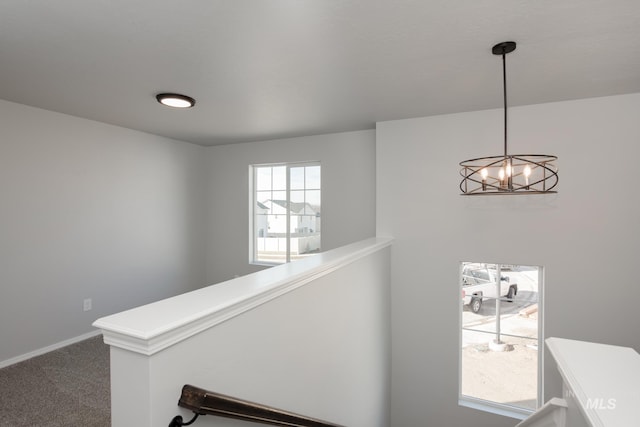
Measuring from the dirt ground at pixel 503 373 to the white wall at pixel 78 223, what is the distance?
3.93 meters

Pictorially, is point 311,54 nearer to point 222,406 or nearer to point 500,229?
point 222,406

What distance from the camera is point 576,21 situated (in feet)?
5.38

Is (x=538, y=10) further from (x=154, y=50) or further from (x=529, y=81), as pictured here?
(x=154, y=50)

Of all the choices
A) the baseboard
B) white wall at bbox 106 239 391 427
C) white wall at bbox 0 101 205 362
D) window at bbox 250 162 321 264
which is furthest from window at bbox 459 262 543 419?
the baseboard

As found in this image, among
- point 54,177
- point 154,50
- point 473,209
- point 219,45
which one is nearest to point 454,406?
point 473,209

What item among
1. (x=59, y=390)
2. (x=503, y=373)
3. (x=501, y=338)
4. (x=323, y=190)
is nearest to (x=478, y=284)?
(x=501, y=338)

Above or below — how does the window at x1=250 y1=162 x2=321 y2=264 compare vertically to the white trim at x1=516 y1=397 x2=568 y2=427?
above

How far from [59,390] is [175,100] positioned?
2.56 m

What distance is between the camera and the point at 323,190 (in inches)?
170

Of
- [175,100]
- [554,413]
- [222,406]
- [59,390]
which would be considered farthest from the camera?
[175,100]

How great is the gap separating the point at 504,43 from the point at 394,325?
2.84 m

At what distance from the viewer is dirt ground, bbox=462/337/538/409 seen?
10.4 feet

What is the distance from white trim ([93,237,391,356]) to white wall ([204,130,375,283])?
2524 millimetres

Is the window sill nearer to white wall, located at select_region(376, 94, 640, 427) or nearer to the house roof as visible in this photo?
white wall, located at select_region(376, 94, 640, 427)
